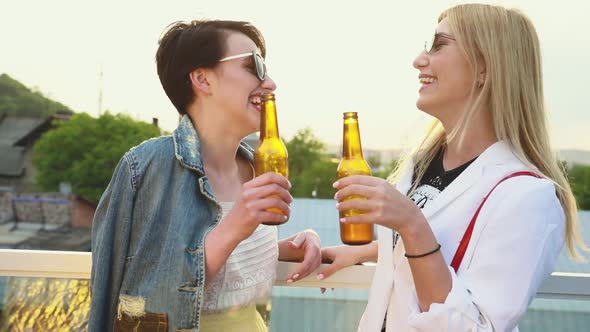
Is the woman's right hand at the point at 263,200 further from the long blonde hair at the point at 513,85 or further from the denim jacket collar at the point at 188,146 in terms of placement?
the long blonde hair at the point at 513,85

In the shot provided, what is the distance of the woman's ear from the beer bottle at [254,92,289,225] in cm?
33

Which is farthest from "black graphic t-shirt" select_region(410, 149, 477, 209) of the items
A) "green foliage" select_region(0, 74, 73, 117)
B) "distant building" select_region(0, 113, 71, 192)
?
"green foliage" select_region(0, 74, 73, 117)

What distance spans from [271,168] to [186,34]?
1.81ft

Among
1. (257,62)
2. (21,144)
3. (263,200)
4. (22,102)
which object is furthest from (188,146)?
(22,102)

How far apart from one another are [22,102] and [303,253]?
79312 mm

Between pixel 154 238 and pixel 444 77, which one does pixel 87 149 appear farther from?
pixel 444 77

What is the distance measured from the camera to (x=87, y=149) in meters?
62.9

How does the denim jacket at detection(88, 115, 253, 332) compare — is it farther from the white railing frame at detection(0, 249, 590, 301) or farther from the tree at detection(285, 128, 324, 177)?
the tree at detection(285, 128, 324, 177)

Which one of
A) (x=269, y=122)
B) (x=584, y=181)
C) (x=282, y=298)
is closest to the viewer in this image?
(x=269, y=122)

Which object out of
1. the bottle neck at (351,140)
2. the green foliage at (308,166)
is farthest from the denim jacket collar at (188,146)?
the green foliage at (308,166)

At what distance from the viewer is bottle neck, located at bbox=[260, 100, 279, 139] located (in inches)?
71.1

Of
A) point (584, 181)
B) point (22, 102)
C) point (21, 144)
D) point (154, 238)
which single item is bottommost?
point (584, 181)

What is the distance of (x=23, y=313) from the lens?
2586 mm

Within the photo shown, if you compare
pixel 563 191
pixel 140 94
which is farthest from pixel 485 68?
pixel 140 94
